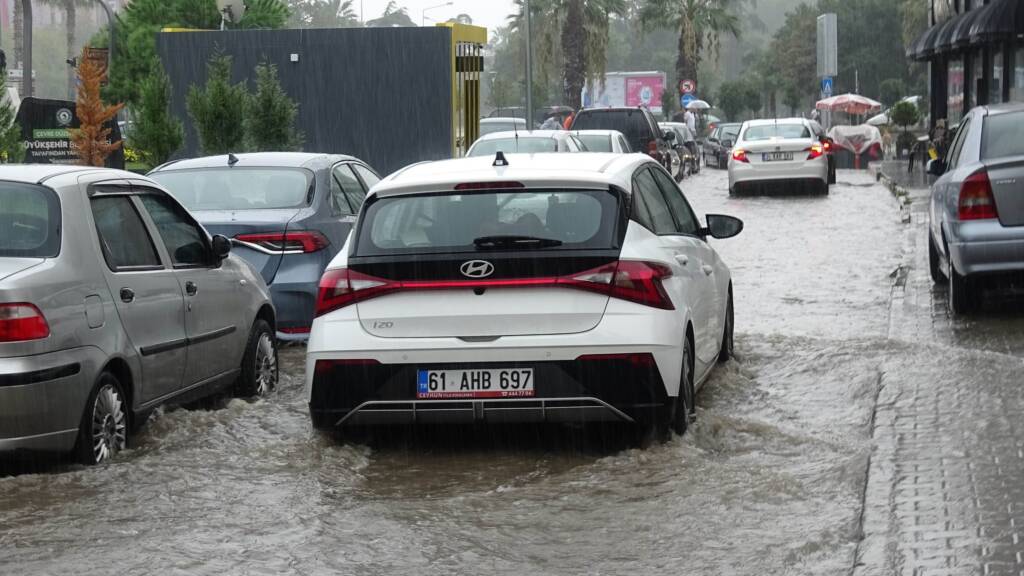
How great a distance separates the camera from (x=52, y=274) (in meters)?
6.98

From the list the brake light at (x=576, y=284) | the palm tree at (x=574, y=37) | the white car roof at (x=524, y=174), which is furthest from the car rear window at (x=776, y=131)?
the palm tree at (x=574, y=37)

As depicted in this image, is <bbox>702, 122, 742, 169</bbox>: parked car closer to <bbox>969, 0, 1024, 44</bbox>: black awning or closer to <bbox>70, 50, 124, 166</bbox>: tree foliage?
<bbox>969, 0, 1024, 44</bbox>: black awning

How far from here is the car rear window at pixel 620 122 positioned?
3216 cm

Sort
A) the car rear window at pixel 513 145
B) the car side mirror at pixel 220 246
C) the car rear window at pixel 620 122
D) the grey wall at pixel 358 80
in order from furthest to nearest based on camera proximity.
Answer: the car rear window at pixel 620 122 → the grey wall at pixel 358 80 → the car rear window at pixel 513 145 → the car side mirror at pixel 220 246

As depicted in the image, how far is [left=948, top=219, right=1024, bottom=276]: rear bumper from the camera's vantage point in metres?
11.3

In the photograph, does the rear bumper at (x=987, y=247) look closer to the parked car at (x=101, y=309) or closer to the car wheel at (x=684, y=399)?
the car wheel at (x=684, y=399)

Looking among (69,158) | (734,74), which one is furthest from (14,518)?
(734,74)

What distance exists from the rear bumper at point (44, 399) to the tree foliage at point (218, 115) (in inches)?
595

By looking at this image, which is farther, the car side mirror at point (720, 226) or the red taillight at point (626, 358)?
the car side mirror at point (720, 226)

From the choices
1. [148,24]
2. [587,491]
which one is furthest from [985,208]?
[148,24]

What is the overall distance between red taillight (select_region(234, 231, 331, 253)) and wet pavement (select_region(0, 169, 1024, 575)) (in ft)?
4.70

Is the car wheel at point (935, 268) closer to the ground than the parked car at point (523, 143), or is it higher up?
closer to the ground

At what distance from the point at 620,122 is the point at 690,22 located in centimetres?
3935

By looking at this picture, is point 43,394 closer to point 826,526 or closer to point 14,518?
point 14,518
